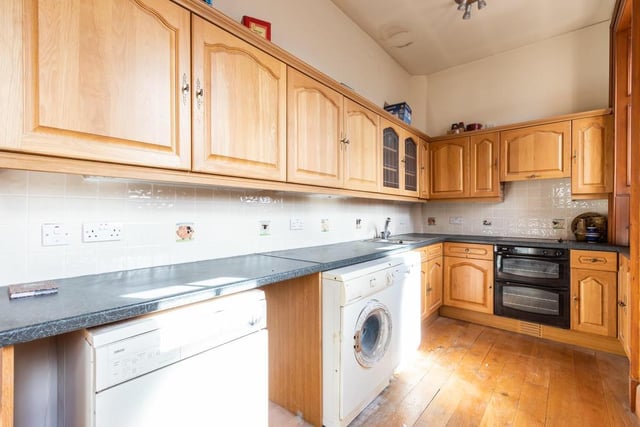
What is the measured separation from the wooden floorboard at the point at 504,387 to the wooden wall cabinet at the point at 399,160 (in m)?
1.46

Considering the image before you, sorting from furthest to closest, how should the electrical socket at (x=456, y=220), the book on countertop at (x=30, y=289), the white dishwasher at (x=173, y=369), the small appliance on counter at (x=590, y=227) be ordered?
the electrical socket at (x=456, y=220)
the small appliance on counter at (x=590, y=227)
the book on countertop at (x=30, y=289)
the white dishwasher at (x=173, y=369)

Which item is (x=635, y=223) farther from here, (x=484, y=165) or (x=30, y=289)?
(x=30, y=289)

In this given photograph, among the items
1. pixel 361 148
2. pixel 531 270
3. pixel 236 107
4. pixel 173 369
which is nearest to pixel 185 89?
pixel 236 107

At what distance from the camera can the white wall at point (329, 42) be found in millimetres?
2011

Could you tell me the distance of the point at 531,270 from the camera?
8.70 feet

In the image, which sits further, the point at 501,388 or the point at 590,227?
the point at 590,227

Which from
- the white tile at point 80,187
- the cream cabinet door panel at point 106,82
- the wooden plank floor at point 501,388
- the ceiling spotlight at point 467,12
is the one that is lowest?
the wooden plank floor at point 501,388

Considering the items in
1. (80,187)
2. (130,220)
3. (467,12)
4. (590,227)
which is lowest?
(590,227)

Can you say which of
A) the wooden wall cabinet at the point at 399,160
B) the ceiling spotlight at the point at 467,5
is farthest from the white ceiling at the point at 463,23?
the wooden wall cabinet at the point at 399,160

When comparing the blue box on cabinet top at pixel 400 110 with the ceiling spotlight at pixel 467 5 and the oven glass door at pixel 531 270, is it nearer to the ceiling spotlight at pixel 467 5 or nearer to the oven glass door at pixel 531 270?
the ceiling spotlight at pixel 467 5

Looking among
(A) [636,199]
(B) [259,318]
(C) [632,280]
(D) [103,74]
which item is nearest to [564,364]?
(C) [632,280]

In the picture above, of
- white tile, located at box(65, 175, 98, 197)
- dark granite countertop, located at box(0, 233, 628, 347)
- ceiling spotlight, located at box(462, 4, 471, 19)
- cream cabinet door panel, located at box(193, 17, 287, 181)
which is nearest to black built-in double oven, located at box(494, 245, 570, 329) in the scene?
dark granite countertop, located at box(0, 233, 628, 347)

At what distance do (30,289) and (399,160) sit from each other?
2.68m

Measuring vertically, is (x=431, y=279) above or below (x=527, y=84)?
below
